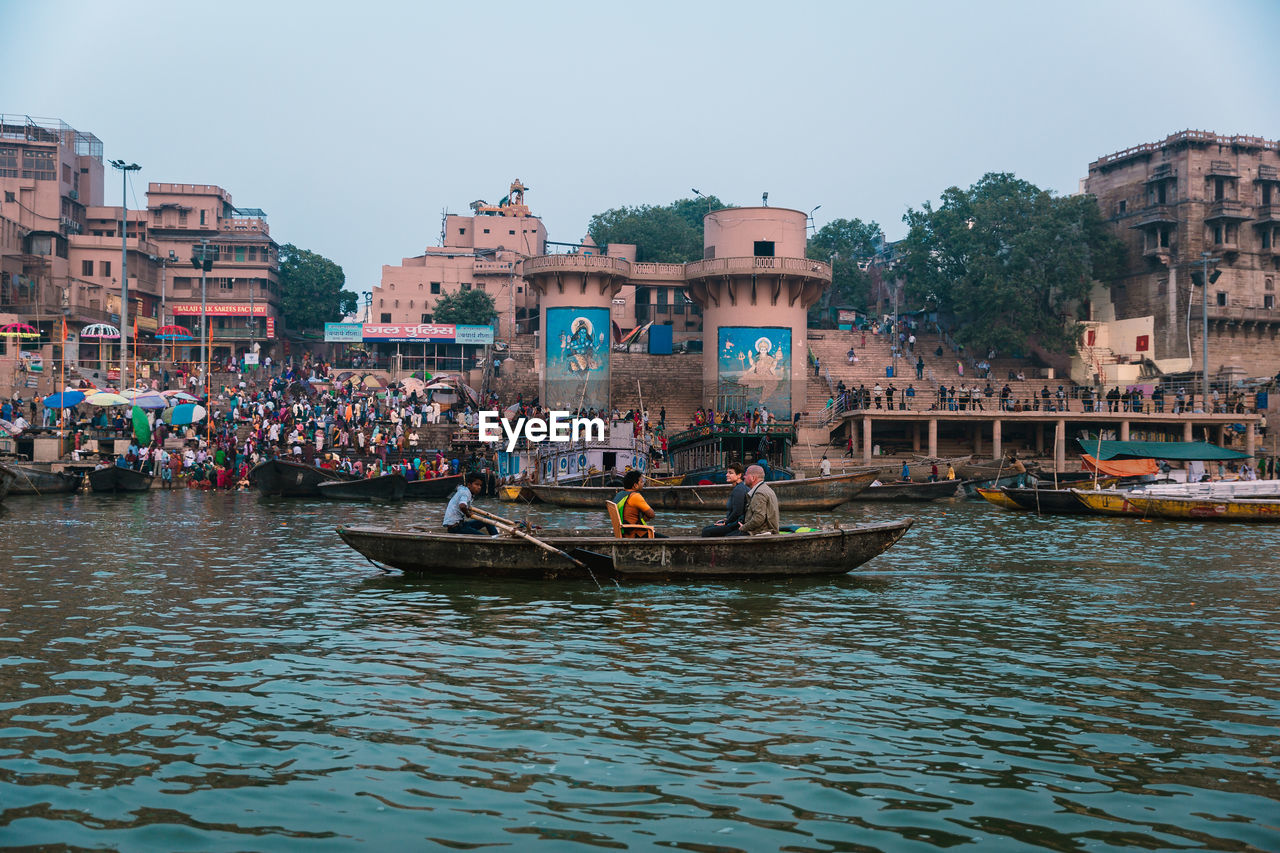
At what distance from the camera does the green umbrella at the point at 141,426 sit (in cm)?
4147

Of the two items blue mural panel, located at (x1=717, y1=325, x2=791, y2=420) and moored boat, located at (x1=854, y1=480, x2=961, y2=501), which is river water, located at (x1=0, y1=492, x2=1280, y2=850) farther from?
blue mural panel, located at (x1=717, y1=325, x2=791, y2=420)

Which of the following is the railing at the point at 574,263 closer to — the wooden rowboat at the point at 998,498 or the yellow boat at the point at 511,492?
A: the yellow boat at the point at 511,492

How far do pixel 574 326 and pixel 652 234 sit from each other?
2674 cm

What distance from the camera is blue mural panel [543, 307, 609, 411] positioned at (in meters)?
54.8

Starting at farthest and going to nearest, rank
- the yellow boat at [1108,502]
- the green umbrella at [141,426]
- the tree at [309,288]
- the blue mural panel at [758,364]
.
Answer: the tree at [309,288], the blue mural panel at [758,364], the green umbrella at [141,426], the yellow boat at [1108,502]

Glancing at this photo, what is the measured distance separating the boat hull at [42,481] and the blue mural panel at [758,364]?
29.4 metres

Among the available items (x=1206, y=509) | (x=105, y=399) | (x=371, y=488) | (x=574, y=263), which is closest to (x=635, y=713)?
(x=1206, y=509)

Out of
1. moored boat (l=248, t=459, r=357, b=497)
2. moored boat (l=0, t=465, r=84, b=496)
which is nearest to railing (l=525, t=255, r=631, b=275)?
moored boat (l=248, t=459, r=357, b=497)

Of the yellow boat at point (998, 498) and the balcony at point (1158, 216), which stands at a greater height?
the balcony at point (1158, 216)

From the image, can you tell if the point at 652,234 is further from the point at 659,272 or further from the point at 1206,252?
the point at 1206,252

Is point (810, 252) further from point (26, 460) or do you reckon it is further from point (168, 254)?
point (26, 460)

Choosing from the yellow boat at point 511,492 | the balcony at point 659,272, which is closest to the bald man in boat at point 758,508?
Result: the yellow boat at point 511,492

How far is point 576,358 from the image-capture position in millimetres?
55156

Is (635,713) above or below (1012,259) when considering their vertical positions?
below
